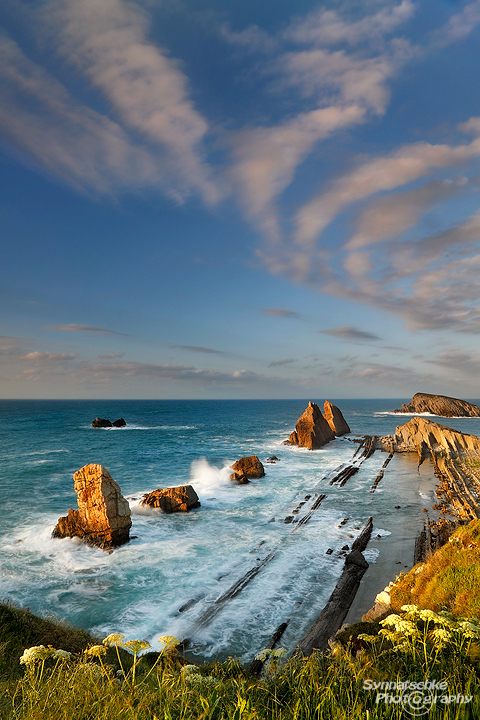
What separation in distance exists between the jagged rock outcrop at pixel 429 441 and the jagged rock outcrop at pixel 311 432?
10459mm

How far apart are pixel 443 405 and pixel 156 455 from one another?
151358 millimetres

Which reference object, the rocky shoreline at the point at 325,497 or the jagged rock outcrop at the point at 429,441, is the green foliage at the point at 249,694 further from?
the jagged rock outcrop at the point at 429,441

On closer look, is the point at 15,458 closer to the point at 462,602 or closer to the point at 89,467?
the point at 89,467

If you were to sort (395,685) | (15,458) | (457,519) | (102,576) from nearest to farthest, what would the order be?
(395,685) → (102,576) → (457,519) → (15,458)

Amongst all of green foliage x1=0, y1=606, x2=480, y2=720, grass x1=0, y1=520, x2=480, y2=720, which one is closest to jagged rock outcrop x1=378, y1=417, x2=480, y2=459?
grass x1=0, y1=520, x2=480, y2=720

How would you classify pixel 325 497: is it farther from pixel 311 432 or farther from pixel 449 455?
pixel 311 432

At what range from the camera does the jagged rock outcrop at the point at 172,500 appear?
2994cm

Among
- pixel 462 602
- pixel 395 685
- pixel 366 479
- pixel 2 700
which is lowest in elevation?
pixel 366 479

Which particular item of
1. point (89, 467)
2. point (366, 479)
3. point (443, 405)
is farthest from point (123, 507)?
point (443, 405)

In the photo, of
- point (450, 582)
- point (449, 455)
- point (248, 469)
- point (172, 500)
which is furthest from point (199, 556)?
point (449, 455)

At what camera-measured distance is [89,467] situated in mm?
24062

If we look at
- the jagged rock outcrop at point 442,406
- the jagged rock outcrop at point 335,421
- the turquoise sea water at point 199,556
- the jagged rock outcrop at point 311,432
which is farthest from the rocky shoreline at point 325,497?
the jagged rock outcrop at point 442,406

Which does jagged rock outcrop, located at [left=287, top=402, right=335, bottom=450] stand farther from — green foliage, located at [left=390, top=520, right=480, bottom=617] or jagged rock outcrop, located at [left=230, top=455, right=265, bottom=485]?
green foliage, located at [left=390, top=520, right=480, bottom=617]

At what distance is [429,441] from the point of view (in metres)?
55.3
